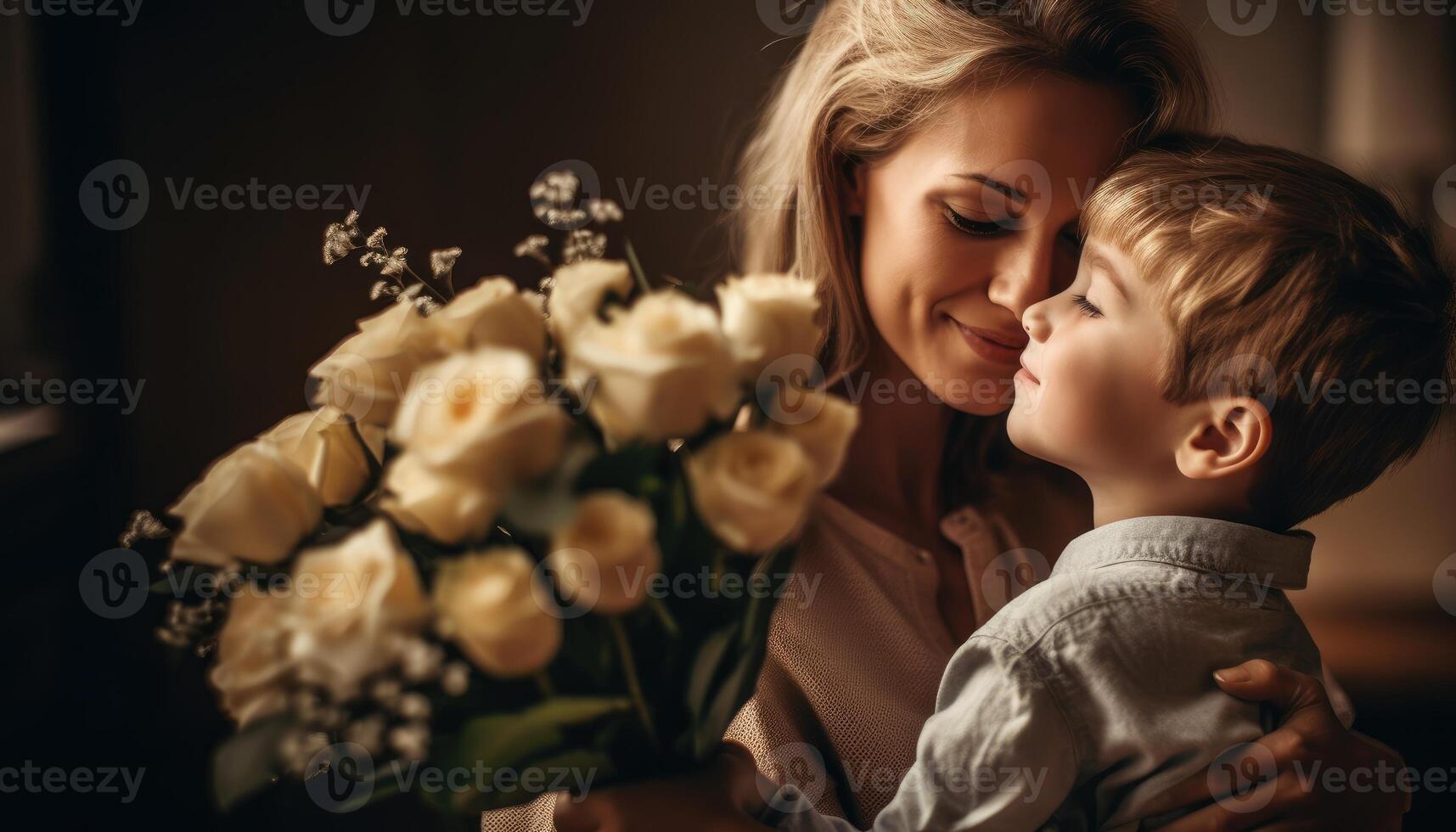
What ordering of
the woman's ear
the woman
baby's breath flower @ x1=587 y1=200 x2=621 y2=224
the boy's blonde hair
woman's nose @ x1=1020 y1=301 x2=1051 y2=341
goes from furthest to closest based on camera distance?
the woman's ear
the woman
woman's nose @ x1=1020 y1=301 x2=1051 y2=341
the boy's blonde hair
baby's breath flower @ x1=587 y1=200 x2=621 y2=224

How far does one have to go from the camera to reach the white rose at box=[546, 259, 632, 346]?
0.59 m

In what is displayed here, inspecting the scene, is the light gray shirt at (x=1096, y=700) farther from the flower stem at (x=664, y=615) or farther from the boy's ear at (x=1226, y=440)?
the flower stem at (x=664, y=615)

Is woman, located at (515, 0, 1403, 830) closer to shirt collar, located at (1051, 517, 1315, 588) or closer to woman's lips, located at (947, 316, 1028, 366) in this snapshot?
woman's lips, located at (947, 316, 1028, 366)

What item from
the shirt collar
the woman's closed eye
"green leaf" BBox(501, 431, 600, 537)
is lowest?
the shirt collar

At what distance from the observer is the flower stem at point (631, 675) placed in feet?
1.87

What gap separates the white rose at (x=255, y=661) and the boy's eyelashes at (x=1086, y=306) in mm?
721

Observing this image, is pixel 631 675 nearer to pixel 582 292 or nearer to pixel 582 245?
pixel 582 292

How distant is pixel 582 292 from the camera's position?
23.5 inches

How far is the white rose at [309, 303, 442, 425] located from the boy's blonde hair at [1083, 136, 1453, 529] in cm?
63

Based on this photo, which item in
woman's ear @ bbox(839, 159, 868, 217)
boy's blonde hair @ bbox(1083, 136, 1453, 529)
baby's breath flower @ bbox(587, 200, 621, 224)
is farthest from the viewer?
woman's ear @ bbox(839, 159, 868, 217)

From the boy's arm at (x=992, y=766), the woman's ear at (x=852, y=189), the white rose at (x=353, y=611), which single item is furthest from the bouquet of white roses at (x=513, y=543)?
the woman's ear at (x=852, y=189)

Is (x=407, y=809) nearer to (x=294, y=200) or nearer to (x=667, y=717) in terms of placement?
(x=294, y=200)

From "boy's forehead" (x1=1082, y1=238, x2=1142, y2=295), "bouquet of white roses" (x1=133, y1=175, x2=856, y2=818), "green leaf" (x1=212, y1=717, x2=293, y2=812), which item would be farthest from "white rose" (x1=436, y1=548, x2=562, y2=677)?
"boy's forehead" (x1=1082, y1=238, x2=1142, y2=295)

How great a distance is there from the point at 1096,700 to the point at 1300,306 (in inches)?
14.6
